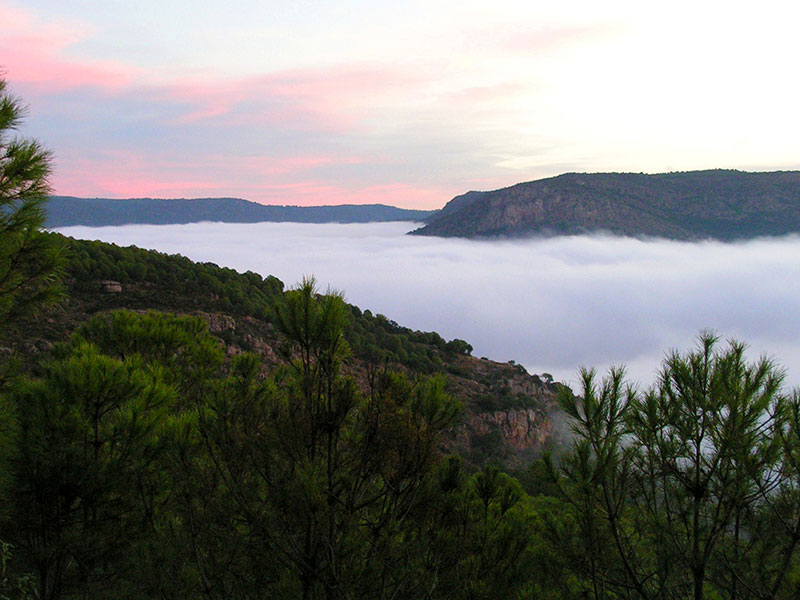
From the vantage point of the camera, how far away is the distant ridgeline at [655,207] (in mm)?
185875

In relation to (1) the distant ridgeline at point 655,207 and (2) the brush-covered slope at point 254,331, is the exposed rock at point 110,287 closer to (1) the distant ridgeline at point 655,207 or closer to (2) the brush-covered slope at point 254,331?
(2) the brush-covered slope at point 254,331

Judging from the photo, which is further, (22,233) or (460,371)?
(460,371)

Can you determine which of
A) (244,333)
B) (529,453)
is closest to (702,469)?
(244,333)

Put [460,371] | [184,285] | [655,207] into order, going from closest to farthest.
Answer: [184,285] < [460,371] < [655,207]

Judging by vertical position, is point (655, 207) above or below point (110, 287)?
above

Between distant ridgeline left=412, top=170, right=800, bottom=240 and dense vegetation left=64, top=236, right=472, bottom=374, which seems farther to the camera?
distant ridgeline left=412, top=170, right=800, bottom=240

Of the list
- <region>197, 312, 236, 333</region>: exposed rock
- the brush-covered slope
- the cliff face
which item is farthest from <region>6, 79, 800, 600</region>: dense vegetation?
<region>197, 312, 236, 333</region>: exposed rock

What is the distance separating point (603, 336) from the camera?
195 meters

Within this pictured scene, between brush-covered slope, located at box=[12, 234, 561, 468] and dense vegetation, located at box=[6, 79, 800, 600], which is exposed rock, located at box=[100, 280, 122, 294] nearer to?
brush-covered slope, located at box=[12, 234, 561, 468]

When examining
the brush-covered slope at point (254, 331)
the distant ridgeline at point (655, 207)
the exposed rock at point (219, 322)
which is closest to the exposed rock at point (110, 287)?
the brush-covered slope at point (254, 331)

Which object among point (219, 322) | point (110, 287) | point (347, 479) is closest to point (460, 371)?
point (219, 322)

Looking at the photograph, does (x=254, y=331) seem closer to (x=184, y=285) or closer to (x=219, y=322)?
(x=219, y=322)

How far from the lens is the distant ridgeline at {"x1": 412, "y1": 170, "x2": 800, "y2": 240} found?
18588 cm

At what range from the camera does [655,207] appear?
19112 centimetres
